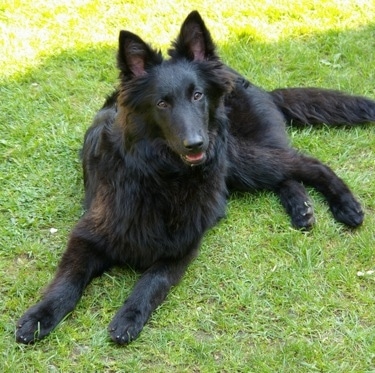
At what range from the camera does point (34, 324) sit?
11.1ft

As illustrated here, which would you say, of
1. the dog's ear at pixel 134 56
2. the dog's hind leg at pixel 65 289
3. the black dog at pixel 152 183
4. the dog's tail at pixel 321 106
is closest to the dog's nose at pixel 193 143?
the black dog at pixel 152 183

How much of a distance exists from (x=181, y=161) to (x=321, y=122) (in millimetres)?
1806

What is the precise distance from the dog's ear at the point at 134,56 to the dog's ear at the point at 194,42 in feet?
0.42

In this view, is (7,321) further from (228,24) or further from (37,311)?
(228,24)

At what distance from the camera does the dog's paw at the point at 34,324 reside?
3346 millimetres

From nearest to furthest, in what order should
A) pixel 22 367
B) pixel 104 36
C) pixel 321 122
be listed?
pixel 22 367, pixel 321 122, pixel 104 36

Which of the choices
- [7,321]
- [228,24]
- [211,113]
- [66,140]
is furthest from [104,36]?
[7,321]

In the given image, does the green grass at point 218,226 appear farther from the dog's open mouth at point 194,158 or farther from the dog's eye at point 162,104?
the dog's eye at point 162,104

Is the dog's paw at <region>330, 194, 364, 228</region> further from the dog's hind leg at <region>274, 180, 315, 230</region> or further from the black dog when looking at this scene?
the dog's hind leg at <region>274, 180, 315, 230</region>

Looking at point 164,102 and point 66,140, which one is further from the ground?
point 164,102

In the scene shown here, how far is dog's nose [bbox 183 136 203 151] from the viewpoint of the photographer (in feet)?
11.0

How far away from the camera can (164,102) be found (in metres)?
3.51

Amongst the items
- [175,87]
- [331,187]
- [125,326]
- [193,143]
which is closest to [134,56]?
[175,87]

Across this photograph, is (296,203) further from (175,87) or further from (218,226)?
(175,87)
